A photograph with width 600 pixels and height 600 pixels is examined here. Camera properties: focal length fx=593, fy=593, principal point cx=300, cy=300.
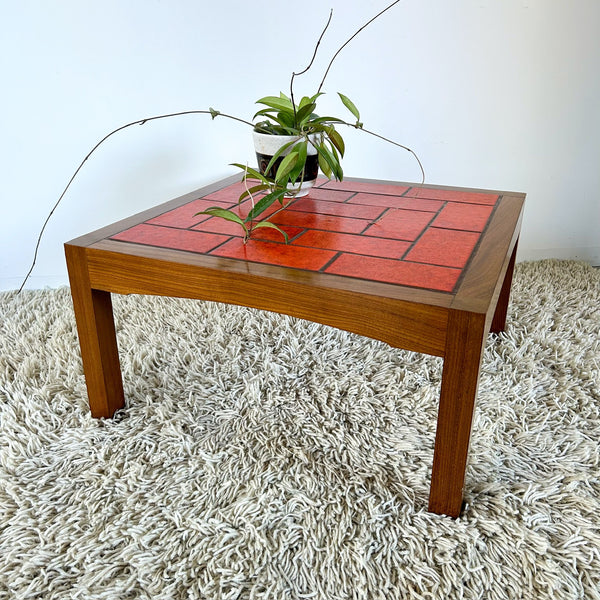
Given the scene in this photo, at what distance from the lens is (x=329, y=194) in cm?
138

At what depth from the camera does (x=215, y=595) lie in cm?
80

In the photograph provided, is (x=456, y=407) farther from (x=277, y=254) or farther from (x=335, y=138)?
(x=335, y=138)

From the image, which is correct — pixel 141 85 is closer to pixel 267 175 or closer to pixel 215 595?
pixel 267 175

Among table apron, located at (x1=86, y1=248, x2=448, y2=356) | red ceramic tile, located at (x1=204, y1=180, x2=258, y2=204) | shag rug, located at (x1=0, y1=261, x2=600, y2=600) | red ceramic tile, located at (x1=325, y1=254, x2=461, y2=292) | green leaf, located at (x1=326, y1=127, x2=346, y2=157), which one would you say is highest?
green leaf, located at (x1=326, y1=127, x2=346, y2=157)

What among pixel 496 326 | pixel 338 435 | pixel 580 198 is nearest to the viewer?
pixel 338 435

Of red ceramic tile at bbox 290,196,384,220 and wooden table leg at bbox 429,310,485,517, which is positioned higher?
red ceramic tile at bbox 290,196,384,220

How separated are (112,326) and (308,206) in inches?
18.8

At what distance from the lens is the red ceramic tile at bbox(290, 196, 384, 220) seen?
1228 millimetres

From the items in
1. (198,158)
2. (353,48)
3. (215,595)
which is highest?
(353,48)

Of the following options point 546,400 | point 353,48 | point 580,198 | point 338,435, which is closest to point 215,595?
point 338,435

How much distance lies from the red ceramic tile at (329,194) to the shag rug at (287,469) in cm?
33

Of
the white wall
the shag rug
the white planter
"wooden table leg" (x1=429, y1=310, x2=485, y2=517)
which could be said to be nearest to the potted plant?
the white planter

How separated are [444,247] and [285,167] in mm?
344

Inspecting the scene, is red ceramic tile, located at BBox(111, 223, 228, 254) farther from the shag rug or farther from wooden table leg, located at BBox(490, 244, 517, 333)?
wooden table leg, located at BBox(490, 244, 517, 333)
